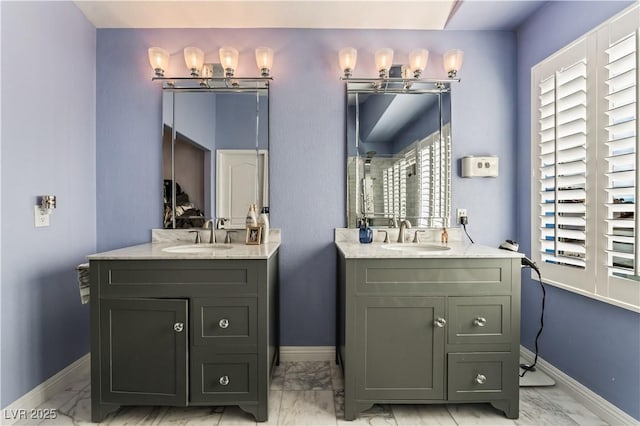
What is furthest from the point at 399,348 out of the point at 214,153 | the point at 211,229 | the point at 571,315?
the point at 214,153

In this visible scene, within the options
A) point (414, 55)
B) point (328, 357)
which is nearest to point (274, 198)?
point (328, 357)

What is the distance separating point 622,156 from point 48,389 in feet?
10.4

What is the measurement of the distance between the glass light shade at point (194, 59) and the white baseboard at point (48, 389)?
6.62 ft

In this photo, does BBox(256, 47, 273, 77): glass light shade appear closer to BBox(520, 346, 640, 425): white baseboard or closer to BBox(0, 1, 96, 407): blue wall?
BBox(0, 1, 96, 407): blue wall

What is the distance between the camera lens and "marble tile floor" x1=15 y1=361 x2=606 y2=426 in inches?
66.1

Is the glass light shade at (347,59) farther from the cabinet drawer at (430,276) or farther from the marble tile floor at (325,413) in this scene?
the marble tile floor at (325,413)

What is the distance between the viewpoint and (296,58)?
2.35 m

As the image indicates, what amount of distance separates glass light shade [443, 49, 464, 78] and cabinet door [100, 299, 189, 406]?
2.19m

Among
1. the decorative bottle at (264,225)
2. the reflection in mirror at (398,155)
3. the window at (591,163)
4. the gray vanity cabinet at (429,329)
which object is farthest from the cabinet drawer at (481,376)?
the decorative bottle at (264,225)

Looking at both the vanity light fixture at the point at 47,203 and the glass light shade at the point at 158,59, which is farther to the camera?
the glass light shade at the point at 158,59

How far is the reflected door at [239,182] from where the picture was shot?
233cm

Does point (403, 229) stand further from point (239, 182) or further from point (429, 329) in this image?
point (239, 182)

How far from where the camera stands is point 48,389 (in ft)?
6.14

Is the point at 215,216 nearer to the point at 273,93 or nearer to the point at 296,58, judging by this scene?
the point at 273,93
